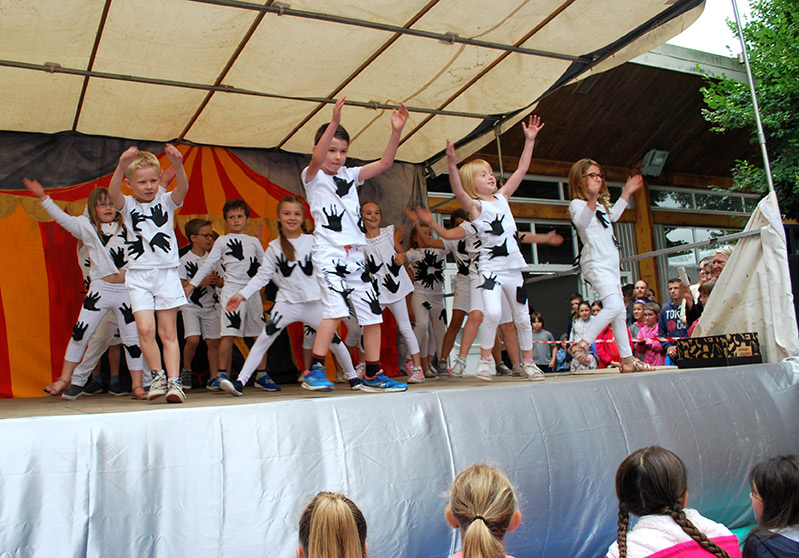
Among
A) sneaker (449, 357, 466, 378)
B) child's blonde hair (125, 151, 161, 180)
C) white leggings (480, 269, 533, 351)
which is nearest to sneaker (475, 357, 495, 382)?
white leggings (480, 269, 533, 351)

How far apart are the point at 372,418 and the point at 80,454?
4.05 ft

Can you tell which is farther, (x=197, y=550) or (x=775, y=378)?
(x=775, y=378)

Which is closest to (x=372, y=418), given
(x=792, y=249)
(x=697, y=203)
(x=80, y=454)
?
(x=80, y=454)

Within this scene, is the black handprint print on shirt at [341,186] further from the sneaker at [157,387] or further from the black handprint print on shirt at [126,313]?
the black handprint print on shirt at [126,313]

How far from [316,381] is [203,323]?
2.44 meters

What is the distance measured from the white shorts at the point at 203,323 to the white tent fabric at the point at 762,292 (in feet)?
14.1

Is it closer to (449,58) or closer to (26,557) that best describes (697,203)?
(449,58)

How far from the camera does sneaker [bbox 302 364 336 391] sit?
429cm

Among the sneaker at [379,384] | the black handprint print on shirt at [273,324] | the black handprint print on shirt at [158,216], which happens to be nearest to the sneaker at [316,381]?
the sneaker at [379,384]

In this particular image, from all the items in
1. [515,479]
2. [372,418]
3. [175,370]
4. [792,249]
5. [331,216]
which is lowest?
[515,479]

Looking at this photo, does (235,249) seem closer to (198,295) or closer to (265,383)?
(198,295)

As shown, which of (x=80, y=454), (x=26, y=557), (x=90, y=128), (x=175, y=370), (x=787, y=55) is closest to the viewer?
(x=26, y=557)

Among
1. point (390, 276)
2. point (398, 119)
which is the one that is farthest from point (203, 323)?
point (398, 119)

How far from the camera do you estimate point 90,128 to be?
6.46 meters
